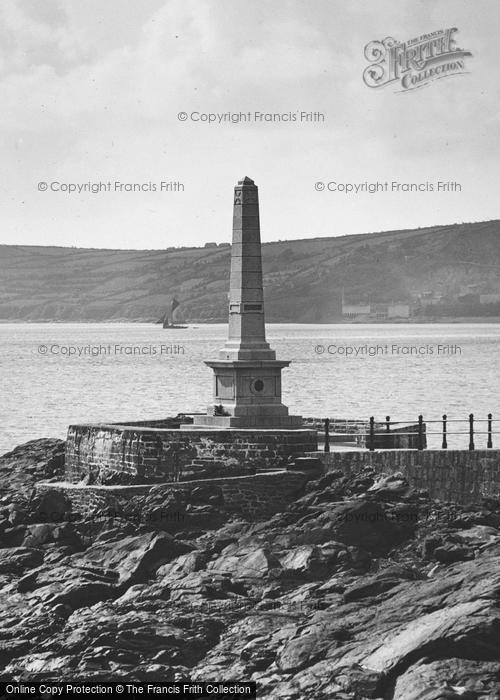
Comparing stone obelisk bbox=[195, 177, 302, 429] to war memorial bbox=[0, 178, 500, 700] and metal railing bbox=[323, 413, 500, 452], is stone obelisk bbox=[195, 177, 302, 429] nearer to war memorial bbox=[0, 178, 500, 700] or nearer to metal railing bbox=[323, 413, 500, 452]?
war memorial bbox=[0, 178, 500, 700]

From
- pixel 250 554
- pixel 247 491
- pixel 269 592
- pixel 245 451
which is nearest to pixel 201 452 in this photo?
pixel 245 451

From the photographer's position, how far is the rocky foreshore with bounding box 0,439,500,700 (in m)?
21.4

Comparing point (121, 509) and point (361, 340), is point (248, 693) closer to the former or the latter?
point (121, 509)

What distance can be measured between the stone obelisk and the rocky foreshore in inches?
98.4

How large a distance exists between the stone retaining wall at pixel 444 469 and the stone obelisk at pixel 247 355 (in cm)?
262

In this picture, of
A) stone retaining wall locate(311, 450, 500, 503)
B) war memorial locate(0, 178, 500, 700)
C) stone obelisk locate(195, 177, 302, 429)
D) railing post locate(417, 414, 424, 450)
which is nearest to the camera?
war memorial locate(0, 178, 500, 700)

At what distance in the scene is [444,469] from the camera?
28312mm

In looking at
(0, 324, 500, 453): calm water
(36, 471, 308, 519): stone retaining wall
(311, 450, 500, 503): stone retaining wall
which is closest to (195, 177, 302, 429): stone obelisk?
(36, 471, 308, 519): stone retaining wall

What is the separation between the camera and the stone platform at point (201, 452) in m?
28.9

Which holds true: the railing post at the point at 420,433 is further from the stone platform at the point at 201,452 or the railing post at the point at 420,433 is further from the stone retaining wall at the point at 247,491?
the stone retaining wall at the point at 247,491

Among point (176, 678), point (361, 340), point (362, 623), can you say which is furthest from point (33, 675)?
point (361, 340)

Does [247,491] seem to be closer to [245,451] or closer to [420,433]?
[245,451]

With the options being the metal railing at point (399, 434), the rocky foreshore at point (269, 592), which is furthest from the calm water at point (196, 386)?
the rocky foreshore at point (269, 592)

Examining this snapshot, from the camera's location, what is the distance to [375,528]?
2634 cm
